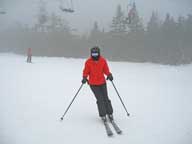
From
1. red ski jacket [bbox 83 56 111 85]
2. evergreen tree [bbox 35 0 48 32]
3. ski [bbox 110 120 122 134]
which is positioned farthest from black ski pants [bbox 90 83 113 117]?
evergreen tree [bbox 35 0 48 32]

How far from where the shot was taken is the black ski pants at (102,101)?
5.13m

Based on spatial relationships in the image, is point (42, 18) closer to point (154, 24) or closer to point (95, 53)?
point (154, 24)

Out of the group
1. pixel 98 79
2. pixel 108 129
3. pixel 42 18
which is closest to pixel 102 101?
pixel 98 79

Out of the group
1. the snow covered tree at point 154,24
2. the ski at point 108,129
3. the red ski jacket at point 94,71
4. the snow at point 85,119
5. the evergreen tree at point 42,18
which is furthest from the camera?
the evergreen tree at point 42,18

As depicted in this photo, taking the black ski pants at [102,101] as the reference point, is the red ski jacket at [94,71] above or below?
above

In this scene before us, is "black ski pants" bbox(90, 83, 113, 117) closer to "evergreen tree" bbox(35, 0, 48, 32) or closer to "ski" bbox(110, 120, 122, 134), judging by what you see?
"ski" bbox(110, 120, 122, 134)

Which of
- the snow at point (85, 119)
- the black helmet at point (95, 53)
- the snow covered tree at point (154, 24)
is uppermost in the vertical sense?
the snow covered tree at point (154, 24)

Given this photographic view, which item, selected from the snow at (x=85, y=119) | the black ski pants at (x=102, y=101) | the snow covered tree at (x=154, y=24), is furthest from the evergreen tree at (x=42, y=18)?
the black ski pants at (x=102, y=101)

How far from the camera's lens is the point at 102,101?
5168 millimetres

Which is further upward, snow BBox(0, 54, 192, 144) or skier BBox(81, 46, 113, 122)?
skier BBox(81, 46, 113, 122)

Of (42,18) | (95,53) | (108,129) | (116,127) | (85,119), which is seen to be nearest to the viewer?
(108,129)

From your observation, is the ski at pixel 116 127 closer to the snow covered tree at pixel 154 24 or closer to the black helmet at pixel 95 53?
the black helmet at pixel 95 53

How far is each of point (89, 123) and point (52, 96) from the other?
2.60 metres

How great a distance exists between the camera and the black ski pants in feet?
16.8
